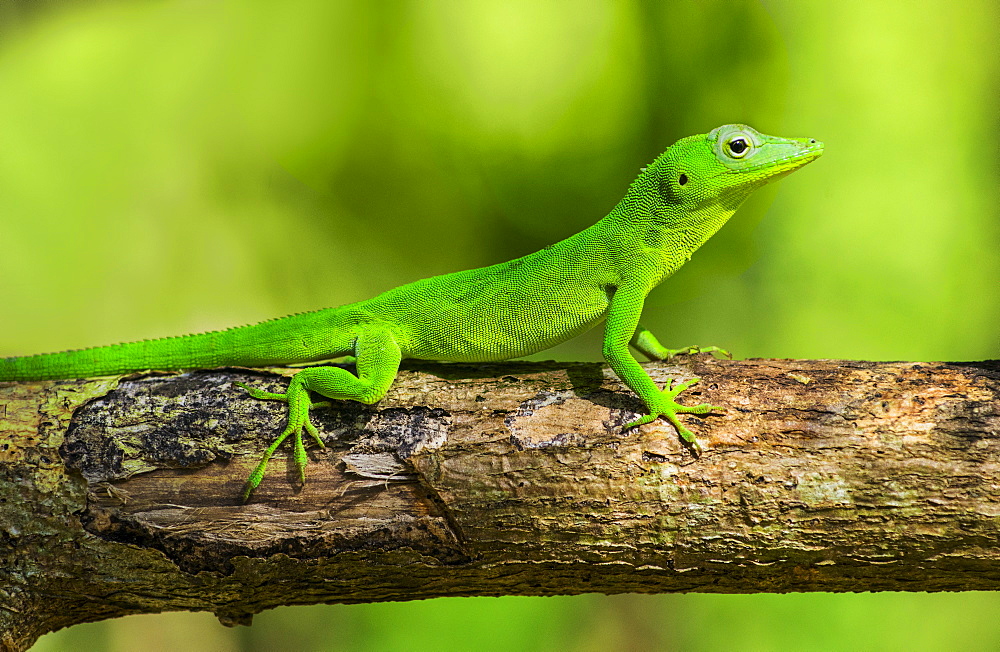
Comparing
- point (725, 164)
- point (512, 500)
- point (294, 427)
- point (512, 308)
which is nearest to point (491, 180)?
point (512, 308)

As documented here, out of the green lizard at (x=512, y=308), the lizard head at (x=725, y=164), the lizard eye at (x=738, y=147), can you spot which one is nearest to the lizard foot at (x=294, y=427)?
the green lizard at (x=512, y=308)

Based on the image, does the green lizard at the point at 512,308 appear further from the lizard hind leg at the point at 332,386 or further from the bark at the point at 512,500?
the bark at the point at 512,500

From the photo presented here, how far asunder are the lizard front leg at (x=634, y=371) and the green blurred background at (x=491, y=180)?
1.70 meters

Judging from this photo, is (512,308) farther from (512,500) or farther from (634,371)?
(512,500)

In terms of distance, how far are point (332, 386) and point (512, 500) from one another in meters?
0.82

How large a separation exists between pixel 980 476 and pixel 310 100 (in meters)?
4.19

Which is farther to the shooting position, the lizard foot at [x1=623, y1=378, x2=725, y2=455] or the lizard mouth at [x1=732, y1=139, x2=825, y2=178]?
the lizard mouth at [x1=732, y1=139, x2=825, y2=178]

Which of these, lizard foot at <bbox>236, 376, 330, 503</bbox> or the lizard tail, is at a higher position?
the lizard tail

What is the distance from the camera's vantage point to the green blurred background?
13.3 feet

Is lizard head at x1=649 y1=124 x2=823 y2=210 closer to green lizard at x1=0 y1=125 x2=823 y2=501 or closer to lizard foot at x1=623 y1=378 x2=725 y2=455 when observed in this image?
green lizard at x1=0 y1=125 x2=823 y2=501

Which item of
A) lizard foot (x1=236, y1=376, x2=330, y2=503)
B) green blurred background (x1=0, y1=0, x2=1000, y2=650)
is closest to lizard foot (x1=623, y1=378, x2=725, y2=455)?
lizard foot (x1=236, y1=376, x2=330, y2=503)

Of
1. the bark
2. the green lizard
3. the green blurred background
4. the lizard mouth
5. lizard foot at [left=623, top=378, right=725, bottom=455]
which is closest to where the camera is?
the bark

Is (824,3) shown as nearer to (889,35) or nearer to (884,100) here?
(889,35)

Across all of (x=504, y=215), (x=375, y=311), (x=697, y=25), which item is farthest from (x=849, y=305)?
(x=375, y=311)
